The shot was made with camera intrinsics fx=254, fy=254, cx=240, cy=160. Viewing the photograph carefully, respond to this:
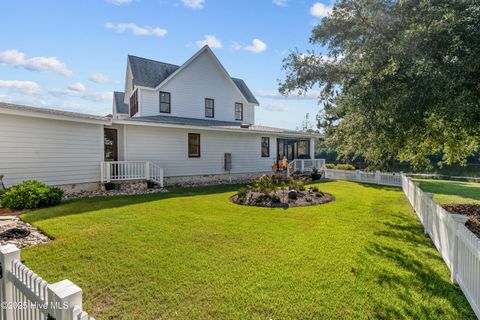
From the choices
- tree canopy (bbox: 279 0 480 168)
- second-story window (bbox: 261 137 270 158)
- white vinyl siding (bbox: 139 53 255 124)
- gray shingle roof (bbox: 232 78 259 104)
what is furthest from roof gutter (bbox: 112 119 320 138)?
tree canopy (bbox: 279 0 480 168)

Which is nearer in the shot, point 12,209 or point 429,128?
point 429,128

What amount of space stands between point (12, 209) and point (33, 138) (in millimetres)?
3082

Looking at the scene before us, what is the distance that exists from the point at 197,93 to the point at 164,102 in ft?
7.72

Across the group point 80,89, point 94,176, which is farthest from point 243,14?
point 80,89

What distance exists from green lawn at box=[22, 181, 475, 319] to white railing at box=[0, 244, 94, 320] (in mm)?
778

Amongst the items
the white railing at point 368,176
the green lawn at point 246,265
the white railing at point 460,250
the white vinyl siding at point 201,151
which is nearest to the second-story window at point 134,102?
the white vinyl siding at point 201,151

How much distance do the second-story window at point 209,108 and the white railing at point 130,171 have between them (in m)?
6.43

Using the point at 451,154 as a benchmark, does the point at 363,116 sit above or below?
above

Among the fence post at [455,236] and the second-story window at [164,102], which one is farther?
the second-story window at [164,102]

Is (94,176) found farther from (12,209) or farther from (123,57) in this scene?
(123,57)

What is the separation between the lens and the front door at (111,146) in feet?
41.7

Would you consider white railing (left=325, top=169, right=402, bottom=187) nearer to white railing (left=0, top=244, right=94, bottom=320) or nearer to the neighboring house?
the neighboring house

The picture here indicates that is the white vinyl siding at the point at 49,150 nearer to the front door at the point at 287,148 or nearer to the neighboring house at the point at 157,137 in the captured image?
the neighboring house at the point at 157,137

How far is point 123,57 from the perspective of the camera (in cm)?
1909
